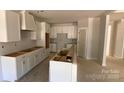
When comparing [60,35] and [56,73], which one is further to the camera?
[60,35]

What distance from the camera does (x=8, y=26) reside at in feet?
10.5

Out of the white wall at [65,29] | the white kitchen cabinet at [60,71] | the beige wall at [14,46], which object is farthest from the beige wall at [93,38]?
the white kitchen cabinet at [60,71]

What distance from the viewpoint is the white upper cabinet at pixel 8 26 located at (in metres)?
3.08

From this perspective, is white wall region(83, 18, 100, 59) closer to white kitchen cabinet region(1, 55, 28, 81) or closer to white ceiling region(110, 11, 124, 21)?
white ceiling region(110, 11, 124, 21)

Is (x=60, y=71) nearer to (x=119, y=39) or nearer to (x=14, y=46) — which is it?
(x=14, y=46)

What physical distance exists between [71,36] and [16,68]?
5.86 m

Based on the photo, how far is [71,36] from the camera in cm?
852

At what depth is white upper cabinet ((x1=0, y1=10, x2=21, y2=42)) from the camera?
3.08 metres

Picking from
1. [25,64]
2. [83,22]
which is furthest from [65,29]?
[25,64]

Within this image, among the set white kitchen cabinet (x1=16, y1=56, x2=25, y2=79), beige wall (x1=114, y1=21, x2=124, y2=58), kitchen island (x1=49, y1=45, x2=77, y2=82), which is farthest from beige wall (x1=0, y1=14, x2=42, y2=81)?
beige wall (x1=114, y1=21, x2=124, y2=58)
